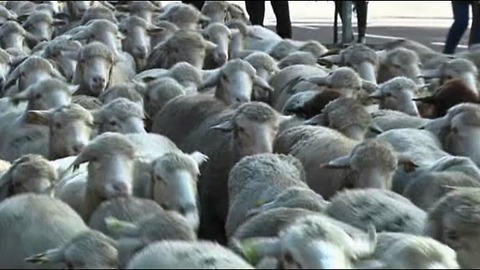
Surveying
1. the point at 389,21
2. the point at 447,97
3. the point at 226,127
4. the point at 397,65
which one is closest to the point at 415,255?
the point at 226,127

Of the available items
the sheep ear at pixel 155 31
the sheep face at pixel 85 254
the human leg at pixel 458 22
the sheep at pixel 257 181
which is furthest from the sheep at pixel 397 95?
the human leg at pixel 458 22

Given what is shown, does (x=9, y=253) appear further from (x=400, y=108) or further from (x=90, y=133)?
(x=400, y=108)

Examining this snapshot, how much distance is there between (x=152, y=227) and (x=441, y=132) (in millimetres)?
3018

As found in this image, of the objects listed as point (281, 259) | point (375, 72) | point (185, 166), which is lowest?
point (375, 72)

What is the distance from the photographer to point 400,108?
8016 mm

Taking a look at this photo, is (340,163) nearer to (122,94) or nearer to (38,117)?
(38,117)

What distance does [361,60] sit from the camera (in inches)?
368

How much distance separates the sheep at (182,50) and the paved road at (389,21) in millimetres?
6929

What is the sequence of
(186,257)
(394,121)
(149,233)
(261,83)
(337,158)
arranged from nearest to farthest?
(186,257) → (149,233) → (337,158) → (394,121) → (261,83)

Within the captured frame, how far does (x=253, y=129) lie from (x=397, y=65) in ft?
11.1

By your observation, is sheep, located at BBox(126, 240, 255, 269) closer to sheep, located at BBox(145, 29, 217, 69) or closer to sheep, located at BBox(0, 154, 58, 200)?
sheep, located at BBox(0, 154, 58, 200)

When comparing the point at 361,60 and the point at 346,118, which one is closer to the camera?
the point at 346,118

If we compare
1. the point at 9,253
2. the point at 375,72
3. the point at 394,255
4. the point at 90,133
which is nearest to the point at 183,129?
the point at 90,133

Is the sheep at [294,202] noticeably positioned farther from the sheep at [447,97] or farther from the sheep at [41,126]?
the sheep at [447,97]
